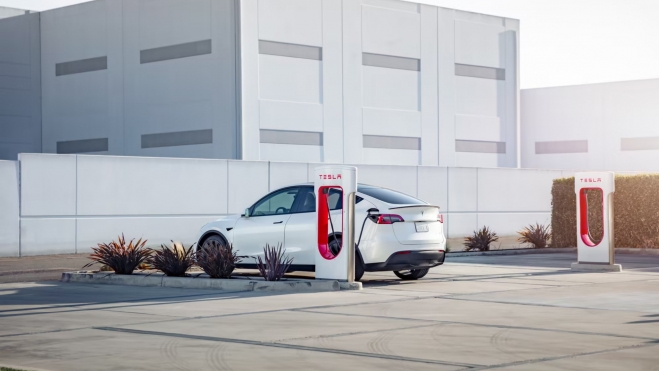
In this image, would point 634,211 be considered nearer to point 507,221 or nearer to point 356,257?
point 507,221

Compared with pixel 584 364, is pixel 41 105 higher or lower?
higher

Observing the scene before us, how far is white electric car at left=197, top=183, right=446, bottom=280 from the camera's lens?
15781 millimetres

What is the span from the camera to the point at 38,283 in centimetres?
1719

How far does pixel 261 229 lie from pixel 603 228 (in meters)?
6.90

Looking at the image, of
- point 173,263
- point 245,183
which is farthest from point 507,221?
point 173,263

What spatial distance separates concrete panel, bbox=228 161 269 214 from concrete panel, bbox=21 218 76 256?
5.14 m

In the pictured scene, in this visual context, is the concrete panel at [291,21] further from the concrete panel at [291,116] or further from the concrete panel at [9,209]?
the concrete panel at [9,209]

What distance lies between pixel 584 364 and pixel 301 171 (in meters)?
23.6

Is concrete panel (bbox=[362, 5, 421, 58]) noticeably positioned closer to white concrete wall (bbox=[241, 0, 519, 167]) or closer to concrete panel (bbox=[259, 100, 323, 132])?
white concrete wall (bbox=[241, 0, 519, 167])

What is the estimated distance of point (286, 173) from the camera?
31.0 m

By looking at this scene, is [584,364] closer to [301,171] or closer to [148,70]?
[301,171]

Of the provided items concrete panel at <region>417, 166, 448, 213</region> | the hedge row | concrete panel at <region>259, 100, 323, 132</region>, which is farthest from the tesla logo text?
concrete panel at <region>259, 100, 323, 132</region>

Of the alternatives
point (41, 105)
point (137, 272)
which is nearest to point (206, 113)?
point (41, 105)

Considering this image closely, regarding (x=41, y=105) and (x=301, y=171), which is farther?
(x=41, y=105)
